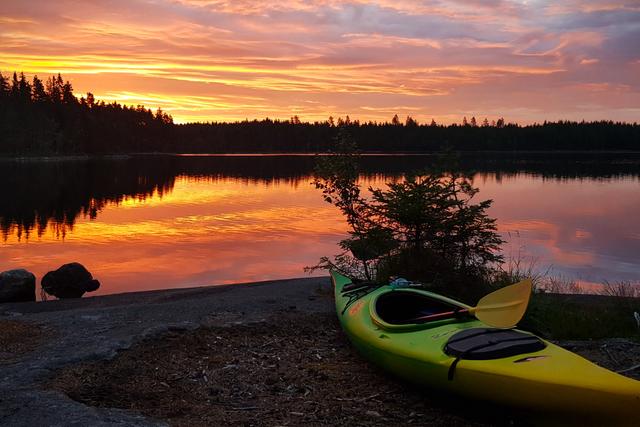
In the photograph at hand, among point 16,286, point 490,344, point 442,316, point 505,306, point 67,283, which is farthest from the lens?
point 67,283

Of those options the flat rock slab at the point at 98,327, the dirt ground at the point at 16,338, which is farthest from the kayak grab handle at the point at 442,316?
the dirt ground at the point at 16,338

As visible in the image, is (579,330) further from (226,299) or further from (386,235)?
(226,299)

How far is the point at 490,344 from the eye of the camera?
18.6 ft

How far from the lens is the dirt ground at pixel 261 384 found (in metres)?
5.69

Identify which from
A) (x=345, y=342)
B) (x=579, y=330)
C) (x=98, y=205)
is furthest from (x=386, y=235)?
(x=98, y=205)

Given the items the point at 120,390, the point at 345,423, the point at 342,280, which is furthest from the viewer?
the point at 342,280

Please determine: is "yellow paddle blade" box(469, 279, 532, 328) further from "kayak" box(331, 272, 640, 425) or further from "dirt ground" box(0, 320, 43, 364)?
"dirt ground" box(0, 320, 43, 364)

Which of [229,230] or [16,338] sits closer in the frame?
[16,338]

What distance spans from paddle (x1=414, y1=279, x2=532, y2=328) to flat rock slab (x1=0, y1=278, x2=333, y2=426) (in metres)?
3.75

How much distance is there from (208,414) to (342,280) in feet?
16.3

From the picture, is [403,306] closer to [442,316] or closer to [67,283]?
[442,316]

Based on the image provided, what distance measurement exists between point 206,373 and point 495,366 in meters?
3.42

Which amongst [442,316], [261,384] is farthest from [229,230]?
[442,316]

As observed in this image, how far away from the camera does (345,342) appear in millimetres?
8281
